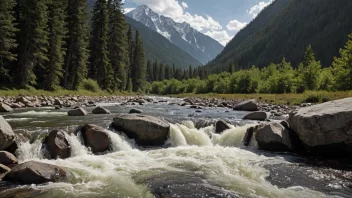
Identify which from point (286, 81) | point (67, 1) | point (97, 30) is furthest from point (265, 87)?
point (67, 1)

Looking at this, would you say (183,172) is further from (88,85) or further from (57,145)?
(88,85)

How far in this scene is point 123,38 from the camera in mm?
58750

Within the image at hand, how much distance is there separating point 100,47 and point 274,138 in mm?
42046

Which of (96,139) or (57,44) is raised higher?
(57,44)

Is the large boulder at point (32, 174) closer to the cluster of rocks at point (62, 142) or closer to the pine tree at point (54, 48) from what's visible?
the cluster of rocks at point (62, 142)

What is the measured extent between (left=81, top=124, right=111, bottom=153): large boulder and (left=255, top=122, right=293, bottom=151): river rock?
23.3ft

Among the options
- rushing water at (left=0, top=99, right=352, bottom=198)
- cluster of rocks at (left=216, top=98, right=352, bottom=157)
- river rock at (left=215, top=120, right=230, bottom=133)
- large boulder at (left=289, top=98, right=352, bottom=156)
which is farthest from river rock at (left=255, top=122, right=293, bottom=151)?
river rock at (left=215, top=120, right=230, bottom=133)

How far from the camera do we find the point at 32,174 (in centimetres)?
789

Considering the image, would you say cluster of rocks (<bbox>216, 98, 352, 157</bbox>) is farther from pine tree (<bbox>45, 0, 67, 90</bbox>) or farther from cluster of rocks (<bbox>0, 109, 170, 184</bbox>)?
pine tree (<bbox>45, 0, 67, 90</bbox>)

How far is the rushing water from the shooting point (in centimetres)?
748

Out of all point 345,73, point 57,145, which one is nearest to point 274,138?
point 57,145

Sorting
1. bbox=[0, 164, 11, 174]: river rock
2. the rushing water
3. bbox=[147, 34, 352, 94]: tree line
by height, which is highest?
bbox=[147, 34, 352, 94]: tree line

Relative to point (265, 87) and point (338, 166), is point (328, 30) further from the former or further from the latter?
point (338, 166)

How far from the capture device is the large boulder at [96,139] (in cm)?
1172
